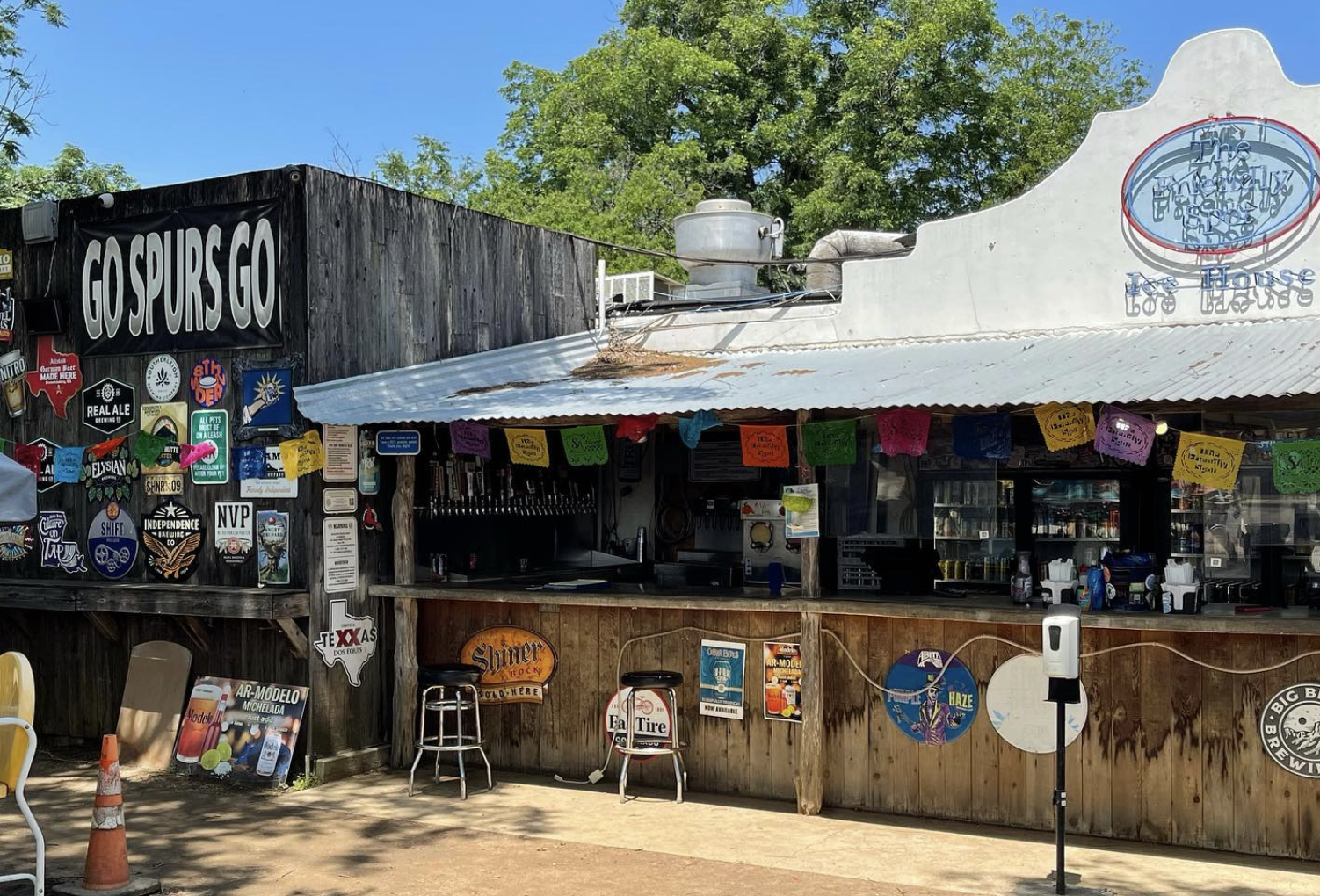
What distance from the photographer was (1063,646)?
6.49 meters

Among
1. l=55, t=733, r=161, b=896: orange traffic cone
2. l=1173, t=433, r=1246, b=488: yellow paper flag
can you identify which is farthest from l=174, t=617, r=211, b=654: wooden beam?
l=1173, t=433, r=1246, b=488: yellow paper flag

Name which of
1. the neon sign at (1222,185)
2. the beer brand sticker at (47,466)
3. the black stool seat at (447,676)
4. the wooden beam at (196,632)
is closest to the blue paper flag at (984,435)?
the neon sign at (1222,185)

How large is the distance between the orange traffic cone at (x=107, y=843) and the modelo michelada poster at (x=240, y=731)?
2.68 m

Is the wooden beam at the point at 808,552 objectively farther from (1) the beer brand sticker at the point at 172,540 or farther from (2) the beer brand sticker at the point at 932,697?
(1) the beer brand sticker at the point at 172,540

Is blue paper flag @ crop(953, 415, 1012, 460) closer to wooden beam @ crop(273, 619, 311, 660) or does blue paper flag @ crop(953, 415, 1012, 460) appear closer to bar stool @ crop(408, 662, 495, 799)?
bar stool @ crop(408, 662, 495, 799)

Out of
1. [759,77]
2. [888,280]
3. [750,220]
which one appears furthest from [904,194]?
[888,280]

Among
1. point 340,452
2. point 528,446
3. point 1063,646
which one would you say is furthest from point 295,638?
point 1063,646

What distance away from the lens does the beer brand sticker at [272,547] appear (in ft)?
31.1

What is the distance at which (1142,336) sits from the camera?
9.23m

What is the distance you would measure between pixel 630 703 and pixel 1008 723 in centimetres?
239

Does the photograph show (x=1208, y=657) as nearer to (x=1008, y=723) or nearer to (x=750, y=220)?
(x=1008, y=723)

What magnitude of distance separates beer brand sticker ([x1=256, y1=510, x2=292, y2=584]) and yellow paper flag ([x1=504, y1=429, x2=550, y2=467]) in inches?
65.7

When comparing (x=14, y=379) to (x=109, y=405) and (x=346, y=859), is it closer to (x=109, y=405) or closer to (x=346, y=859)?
(x=109, y=405)

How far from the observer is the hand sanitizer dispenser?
6.48 metres
